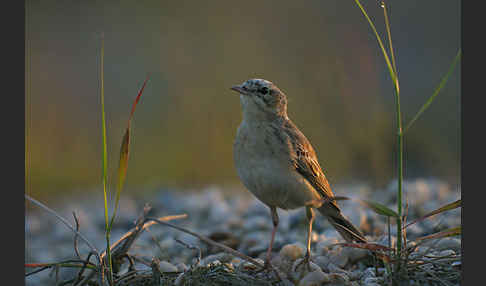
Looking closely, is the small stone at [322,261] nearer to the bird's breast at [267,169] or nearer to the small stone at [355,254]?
the small stone at [355,254]

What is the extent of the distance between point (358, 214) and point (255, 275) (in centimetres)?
A: 192

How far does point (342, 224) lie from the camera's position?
151 inches

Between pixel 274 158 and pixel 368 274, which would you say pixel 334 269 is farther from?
pixel 274 158

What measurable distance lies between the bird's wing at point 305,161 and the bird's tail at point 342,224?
0.08 meters

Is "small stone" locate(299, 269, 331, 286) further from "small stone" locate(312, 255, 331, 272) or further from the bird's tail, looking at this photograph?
the bird's tail

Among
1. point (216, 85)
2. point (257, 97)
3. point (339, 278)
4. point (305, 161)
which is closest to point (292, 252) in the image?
point (305, 161)

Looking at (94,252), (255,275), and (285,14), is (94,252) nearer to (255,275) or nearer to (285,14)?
(255,275)

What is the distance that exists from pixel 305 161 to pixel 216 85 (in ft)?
17.4

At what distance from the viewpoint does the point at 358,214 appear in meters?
4.69

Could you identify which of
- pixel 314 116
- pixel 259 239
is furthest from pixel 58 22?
pixel 259 239

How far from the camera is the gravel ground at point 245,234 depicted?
10.5ft

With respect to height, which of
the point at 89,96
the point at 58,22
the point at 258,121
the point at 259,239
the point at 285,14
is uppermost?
the point at 285,14

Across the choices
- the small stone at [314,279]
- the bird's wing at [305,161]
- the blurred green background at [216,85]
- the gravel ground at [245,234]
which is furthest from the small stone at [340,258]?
the blurred green background at [216,85]

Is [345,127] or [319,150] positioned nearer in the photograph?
[345,127]
